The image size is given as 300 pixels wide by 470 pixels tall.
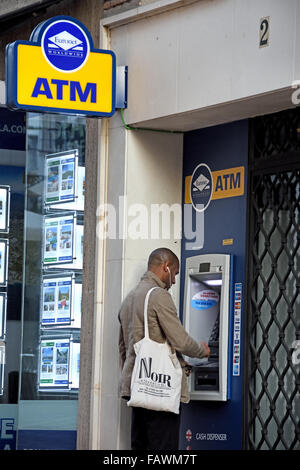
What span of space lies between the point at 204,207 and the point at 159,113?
2.79ft

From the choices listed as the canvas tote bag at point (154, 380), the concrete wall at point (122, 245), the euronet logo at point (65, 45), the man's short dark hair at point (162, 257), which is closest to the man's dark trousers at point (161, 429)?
the canvas tote bag at point (154, 380)

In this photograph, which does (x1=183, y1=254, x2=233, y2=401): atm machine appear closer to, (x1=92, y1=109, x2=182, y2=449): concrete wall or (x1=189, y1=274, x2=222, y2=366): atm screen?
(x1=189, y1=274, x2=222, y2=366): atm screen

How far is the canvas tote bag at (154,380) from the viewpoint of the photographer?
Answer: 8430 mm

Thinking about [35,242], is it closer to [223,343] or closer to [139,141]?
[139,141]

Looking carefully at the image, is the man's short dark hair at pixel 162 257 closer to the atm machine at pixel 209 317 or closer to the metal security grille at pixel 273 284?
the atm machine at pixel 209 317

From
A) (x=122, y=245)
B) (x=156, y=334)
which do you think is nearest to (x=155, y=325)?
(x=156, y=334)

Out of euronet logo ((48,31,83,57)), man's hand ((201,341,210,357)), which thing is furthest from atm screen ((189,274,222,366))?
euronet logo ((48,31,83,57))

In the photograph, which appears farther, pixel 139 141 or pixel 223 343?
pixel 139 141

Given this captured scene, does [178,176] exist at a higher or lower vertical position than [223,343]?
higher

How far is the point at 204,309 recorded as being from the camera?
9117 millimetres

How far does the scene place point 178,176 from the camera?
9641mm
